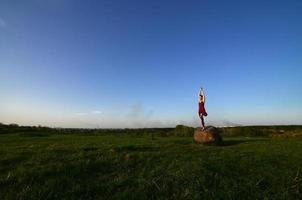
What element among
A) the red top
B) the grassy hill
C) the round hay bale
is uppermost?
the red top

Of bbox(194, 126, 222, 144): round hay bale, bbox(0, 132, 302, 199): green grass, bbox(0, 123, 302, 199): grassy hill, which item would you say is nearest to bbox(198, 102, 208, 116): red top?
bbox(194, 126, 222, 144): round hay bale

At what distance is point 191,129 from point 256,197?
→ 4231 centimetres

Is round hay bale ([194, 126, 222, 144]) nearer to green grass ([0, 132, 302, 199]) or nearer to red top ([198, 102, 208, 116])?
red top ([198, 102, 208, 116])

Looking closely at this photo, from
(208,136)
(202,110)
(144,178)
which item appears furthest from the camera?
(208,136)

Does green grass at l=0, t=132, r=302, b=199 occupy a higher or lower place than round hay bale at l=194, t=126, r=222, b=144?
lower

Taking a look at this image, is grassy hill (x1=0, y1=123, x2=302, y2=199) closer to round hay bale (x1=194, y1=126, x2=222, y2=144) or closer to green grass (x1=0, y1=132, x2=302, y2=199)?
green grass (x1=0, y1=132, x2=302, y2=199)

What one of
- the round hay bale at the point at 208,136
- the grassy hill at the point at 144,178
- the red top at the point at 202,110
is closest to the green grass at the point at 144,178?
the grassy hill at the point at 144,178

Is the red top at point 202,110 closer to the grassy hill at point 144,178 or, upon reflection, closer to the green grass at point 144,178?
the grassy hill at point 144,178

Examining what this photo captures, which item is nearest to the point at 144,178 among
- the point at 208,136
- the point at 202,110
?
the point at 202,110

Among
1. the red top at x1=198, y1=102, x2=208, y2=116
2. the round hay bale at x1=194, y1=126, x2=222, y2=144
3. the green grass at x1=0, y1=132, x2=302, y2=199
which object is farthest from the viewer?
the round hay bale at x1=194, y1=126, x2=222, y2=144

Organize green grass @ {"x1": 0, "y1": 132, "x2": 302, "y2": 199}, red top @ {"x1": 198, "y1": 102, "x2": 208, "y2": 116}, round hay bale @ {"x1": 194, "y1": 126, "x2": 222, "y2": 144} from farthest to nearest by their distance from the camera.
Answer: round hay bale @ {"x1": 194, "y1": 126, "x2": 222, "y2": 144} < red top @ {"x1": 198, "y1": 102, "x2": 208, "y2": 116} < green grass @ {"x1": 0, "y1": 132, "x2": 302, "y2": 199}

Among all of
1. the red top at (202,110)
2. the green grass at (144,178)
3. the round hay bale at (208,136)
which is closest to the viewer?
the green grass at (144,178)

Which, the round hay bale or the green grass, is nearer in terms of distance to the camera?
the green grass

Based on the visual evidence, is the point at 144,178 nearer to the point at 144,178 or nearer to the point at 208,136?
the point at 144,178
